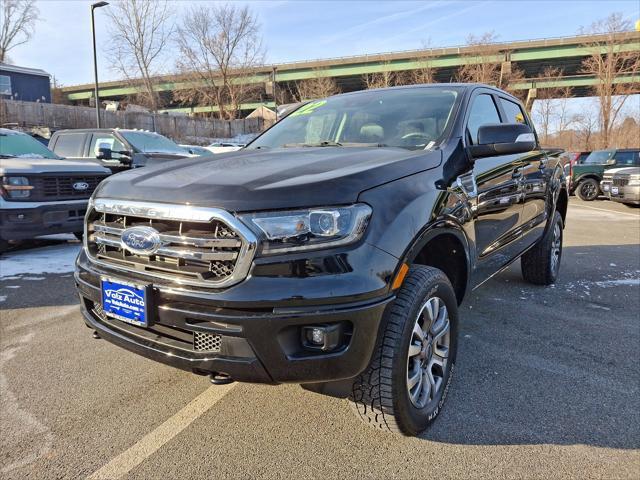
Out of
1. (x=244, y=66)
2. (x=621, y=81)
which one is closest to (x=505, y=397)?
(x=621, y=81)

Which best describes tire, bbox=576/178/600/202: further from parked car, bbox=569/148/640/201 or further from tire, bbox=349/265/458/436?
tire, bbox=349/265/458/436

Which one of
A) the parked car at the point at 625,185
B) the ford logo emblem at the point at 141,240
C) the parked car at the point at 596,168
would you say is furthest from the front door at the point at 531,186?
the parked car at the point at 596,168

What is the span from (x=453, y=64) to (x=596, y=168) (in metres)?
25.9

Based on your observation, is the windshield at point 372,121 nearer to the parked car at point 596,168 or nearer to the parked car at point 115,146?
the parked car at point 115,146

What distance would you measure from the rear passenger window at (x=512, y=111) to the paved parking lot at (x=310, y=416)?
178 cm

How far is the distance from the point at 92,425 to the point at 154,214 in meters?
1.18

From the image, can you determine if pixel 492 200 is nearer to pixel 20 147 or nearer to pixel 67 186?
pixel 67 186

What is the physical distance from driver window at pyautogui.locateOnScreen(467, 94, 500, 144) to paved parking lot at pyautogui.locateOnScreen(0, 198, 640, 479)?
1504 mm

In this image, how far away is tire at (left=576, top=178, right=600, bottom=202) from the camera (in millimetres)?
16109

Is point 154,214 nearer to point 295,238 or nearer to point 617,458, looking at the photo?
point 295,238

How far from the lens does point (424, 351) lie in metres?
2.28

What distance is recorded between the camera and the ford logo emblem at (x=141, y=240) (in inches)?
79.3

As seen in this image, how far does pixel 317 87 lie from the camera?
146ft

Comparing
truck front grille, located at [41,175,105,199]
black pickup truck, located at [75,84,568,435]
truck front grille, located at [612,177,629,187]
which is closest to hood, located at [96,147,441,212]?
black pickup truck, located at [75,84,568,435]
